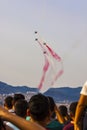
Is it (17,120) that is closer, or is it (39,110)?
(17,120)

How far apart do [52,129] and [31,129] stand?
278 cm

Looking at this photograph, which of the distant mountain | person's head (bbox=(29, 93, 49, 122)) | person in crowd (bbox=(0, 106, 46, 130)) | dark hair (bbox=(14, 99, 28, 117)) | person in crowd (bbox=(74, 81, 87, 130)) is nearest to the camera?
person in crowd (bbox=(0, 106, 46, 130))

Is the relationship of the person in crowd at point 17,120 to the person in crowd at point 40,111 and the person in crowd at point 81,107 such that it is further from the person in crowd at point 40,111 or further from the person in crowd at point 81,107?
the person in crowd at point 81,107

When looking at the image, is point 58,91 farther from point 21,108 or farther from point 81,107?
point 81,107

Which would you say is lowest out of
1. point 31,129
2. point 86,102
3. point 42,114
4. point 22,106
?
point 22,106

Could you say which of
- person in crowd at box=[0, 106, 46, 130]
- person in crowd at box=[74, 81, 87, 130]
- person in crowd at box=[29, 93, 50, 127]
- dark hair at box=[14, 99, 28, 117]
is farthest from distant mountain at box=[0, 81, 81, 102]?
person in crowd at box=[0, 106, 46, 130]

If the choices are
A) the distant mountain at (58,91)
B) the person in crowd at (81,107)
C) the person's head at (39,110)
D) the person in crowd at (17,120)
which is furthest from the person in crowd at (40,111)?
the distant mountain at (58,91)

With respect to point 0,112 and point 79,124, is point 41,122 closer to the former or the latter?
point 79,124

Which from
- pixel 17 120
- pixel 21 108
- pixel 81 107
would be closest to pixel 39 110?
pixel 81 107

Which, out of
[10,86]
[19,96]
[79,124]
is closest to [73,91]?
[10,86]

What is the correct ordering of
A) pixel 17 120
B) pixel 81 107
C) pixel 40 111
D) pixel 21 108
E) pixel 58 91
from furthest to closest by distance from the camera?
pixel 58 91, pixel 21 108, pixel 81 107, pixel 40 111, pixel 17 120

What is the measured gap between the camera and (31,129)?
9.72 feet

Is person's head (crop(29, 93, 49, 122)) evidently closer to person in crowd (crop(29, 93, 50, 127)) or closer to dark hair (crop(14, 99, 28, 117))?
person in crowd (crop(29, 93, 50, 127))

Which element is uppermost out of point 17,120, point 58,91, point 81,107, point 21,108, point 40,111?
point 17,120
